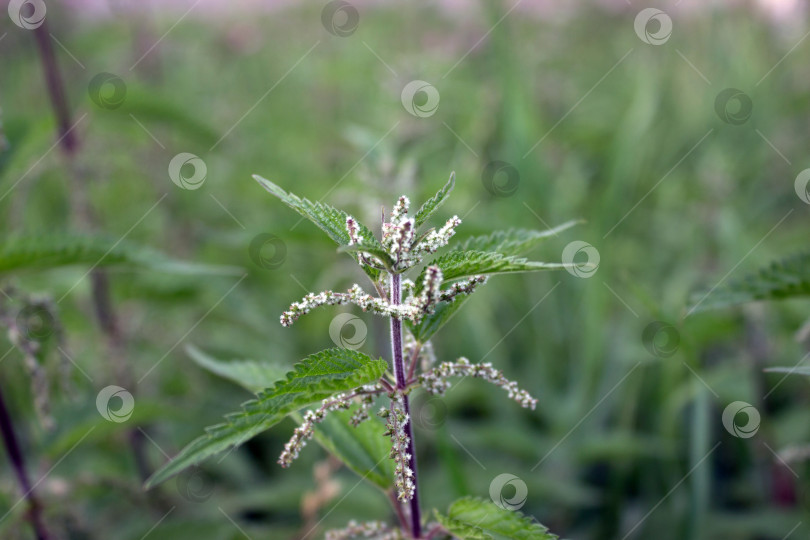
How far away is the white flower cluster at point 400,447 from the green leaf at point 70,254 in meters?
0.79

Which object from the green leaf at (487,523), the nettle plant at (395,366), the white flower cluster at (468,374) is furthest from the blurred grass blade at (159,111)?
the green leaf at (487,523)

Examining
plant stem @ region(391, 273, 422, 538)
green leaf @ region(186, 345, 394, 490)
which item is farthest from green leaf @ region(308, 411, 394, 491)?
plant stem @ region(391, 273, 422, 538)

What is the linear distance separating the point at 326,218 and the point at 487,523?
1.95ft

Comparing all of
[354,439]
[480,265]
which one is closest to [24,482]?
[354,439]

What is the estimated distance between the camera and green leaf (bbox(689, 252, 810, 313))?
1.33m

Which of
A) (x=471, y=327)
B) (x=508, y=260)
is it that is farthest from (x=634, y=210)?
(x=508, y=260)

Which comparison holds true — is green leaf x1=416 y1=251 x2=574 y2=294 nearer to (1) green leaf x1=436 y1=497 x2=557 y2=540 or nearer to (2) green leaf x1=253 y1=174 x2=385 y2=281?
(2) green leaf x1=253 y1=174 x2=385 y2=281

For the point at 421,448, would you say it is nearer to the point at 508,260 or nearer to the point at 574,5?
the point at 508,260

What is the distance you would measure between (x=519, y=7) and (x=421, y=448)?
4.93m

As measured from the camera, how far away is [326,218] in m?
1.14

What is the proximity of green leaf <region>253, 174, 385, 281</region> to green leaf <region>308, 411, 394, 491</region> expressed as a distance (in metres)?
0.34

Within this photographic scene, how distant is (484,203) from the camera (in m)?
3.89

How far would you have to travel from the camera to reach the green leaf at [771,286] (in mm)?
1332

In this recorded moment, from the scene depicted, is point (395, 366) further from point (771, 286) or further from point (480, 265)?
point (771, 286)
